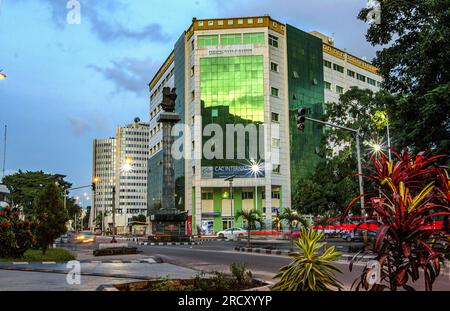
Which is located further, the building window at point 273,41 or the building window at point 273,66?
the building window at point 273,41

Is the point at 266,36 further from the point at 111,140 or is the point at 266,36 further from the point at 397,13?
the point at 111,140

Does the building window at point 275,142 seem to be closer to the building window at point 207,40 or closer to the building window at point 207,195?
the building window at point 207,195

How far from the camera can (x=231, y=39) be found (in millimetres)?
69000

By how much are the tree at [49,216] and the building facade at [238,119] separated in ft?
151

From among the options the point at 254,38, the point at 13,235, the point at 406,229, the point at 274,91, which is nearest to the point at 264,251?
the point at 13,235

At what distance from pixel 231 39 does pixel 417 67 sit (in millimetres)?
50974

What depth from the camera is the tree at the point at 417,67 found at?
62.2 ft

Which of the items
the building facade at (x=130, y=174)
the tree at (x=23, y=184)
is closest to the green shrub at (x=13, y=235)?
the tree at (x=23, y=184)

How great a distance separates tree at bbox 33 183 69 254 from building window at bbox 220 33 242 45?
52608mm

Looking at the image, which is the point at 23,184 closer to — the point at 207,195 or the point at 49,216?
the point at 207,195

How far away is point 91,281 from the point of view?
10.4 meters

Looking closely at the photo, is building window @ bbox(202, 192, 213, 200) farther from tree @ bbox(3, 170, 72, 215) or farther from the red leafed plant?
the red leafed plant

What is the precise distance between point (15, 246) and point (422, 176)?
1612cm
